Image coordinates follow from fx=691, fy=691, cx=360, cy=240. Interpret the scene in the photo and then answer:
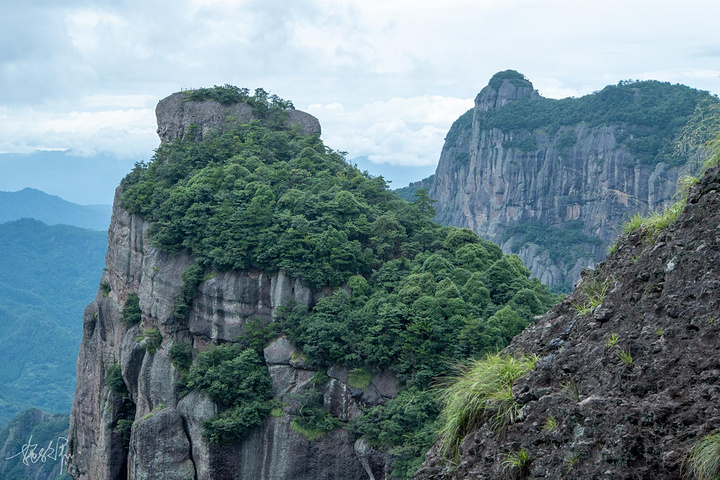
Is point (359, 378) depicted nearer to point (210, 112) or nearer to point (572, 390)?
point (572, 390)

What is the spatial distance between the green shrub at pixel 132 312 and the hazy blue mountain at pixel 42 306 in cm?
8539

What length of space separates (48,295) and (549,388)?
183 m

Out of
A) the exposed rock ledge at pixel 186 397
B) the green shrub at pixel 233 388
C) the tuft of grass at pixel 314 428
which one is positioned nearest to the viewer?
the tuft of grass at pixel 314 428

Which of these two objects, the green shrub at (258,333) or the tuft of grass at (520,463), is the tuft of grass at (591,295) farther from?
the green shrub at (258,333)

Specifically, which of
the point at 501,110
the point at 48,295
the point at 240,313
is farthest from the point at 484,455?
the point at 48,295

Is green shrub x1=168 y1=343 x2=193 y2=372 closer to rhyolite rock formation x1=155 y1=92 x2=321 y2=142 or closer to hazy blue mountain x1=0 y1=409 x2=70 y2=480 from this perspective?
rhyolite rock formation x1=155 y1=92 x2=321 y2=142

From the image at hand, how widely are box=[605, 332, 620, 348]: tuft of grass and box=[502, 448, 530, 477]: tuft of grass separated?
3.35 ft

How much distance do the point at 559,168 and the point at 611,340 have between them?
10773cm

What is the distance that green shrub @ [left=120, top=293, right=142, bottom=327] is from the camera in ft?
114

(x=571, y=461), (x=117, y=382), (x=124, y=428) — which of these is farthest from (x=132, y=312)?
(x=571, y=461)

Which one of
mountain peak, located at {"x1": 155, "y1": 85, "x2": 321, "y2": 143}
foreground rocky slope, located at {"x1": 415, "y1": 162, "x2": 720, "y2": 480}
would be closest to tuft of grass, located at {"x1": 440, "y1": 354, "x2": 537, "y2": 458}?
foreground rocky slope, located at {"x1": 415, "y1": 162, "x2": 720, "y2": 480}

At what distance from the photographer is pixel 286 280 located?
93.5ft

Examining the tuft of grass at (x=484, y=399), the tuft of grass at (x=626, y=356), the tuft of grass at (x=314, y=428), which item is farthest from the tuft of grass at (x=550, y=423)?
the tuft of grass at (x=314, y=428)

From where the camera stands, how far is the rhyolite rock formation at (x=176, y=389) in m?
24.2
